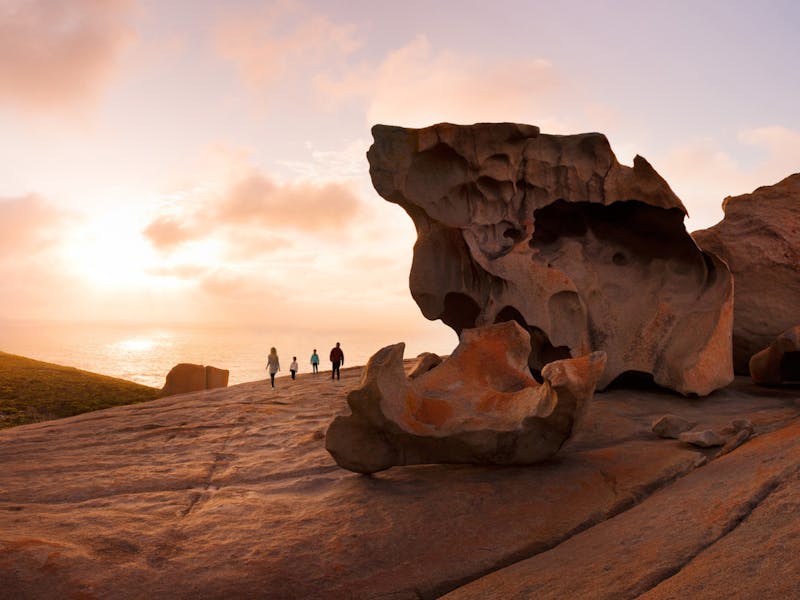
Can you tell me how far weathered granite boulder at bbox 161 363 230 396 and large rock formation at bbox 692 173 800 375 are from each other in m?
16.7

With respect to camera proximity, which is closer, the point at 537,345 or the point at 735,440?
the point at 735,440

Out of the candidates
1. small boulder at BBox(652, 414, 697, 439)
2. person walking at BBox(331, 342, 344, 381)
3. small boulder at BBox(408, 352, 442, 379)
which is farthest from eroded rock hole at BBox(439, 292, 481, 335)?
person walking at BBox(331, 342, 344, 381)

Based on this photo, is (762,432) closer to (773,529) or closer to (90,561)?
(773,529)

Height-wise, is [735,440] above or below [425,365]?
below

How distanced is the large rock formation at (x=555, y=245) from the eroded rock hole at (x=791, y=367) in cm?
106

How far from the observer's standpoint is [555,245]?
10.7 meters

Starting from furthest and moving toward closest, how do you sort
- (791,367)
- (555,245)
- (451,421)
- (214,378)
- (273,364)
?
(214,378)
(273,364)
(555,245)
(791,367)
(451,421)

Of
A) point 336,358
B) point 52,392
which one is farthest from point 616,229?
point 52,392

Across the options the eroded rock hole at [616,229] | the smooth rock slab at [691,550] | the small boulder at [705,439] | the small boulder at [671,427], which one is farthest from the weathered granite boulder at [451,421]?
the eroded rock hole at [616,229]

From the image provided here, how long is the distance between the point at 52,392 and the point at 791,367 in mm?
18557

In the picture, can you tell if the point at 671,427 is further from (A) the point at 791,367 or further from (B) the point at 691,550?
(A) the point at 791,367

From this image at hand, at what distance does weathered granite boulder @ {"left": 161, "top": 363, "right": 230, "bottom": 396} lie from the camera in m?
21.0

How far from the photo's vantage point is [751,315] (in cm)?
1091

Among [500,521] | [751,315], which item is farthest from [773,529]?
[751,315]
